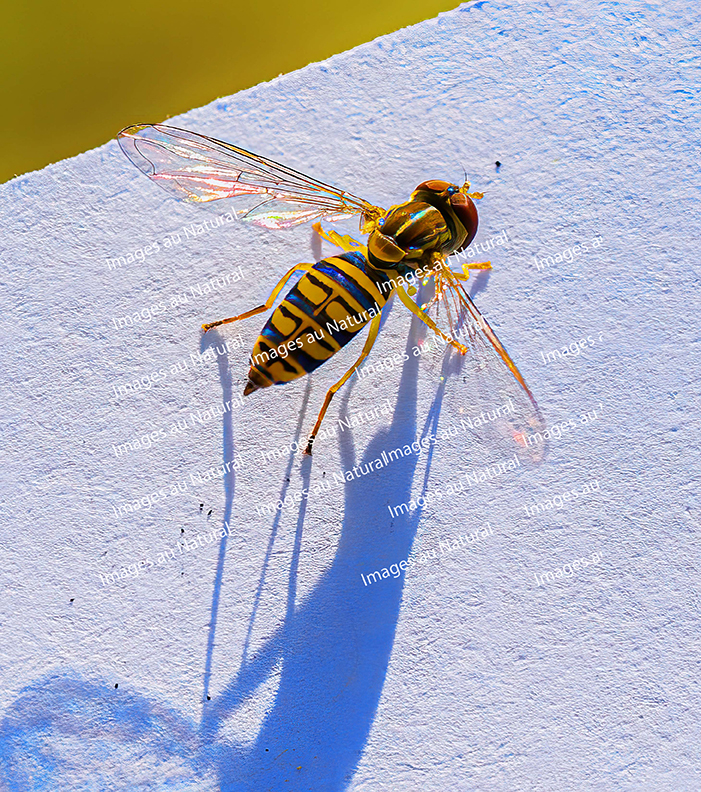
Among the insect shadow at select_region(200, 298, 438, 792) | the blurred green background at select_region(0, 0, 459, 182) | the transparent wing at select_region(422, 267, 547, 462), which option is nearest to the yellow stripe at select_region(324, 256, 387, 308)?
the transparent wing at select_region(422, 267, 547, 462)

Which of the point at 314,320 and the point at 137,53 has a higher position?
the point at 137,53

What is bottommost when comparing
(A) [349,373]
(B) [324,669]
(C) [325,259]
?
(B) [324,669]

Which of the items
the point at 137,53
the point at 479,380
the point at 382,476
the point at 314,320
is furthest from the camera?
the point at 137,53

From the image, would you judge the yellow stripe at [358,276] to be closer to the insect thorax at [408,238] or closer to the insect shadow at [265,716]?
the insect thorax at [408,238]

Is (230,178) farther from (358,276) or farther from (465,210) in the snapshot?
(465,210)

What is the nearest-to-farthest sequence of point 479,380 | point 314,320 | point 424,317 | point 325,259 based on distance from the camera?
point 314,320
point 325,259
point 424,317
point 479,380

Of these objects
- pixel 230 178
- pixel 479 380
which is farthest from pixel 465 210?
pixel 230 178

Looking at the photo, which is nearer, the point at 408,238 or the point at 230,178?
the point at 408,238

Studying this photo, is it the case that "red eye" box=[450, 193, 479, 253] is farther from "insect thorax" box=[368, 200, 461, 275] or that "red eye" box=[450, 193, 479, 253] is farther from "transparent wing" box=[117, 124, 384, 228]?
"transparent wing" box=[117, 124, 384, 228]
